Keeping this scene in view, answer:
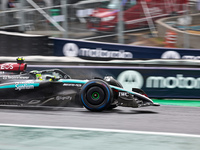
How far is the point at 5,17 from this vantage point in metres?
15.3

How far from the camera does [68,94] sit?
7.15 meters

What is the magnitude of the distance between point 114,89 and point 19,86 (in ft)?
6.19

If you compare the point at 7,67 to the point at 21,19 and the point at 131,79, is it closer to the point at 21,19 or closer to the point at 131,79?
A: the point at 131,79

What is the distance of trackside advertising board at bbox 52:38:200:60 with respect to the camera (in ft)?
51.5

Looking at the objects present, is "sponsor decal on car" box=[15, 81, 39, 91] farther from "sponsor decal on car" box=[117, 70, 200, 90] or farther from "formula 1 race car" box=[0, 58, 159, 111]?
"sponsor decal on car" box=[117, 70, 200, 90]

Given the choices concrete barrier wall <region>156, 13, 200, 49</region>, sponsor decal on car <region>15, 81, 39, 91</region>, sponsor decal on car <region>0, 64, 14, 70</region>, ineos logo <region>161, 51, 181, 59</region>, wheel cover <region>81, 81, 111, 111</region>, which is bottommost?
wheel cover <region>81, 81, 111, 111</region>

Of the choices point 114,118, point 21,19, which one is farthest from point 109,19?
point 114,118

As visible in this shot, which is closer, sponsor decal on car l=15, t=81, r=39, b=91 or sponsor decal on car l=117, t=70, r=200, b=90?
sponsor decal on car l=15, t=81, r=39, b=91

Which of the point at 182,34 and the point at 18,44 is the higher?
the point at 182,34

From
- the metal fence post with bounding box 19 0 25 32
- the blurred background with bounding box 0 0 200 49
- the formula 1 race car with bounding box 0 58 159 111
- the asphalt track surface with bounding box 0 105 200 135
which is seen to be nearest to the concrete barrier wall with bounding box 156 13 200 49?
the blurred background with bounding box 0 0 200 49

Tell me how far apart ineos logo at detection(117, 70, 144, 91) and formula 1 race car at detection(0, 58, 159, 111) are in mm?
2975

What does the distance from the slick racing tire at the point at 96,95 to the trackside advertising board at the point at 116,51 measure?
28.3ft

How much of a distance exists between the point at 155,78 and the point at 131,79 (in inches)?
26.7

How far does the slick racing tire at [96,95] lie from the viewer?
272 inches
